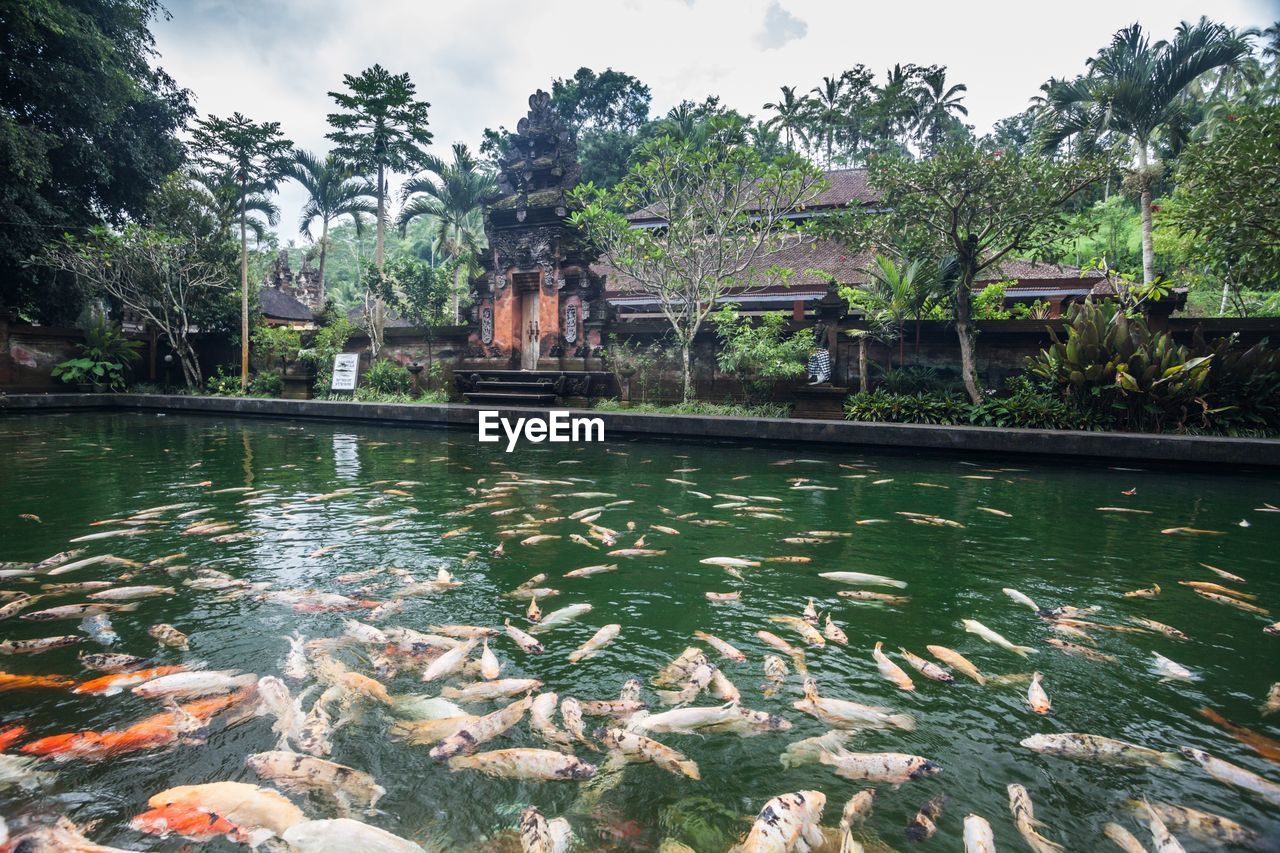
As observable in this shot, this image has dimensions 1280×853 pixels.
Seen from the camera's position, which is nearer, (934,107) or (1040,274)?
(1040,274)

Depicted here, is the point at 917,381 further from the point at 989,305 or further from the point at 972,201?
the point at 972,201

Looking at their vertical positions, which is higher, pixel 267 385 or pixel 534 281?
pixel 534 281

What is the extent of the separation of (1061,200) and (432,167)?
1692cm

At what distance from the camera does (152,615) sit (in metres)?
2.47

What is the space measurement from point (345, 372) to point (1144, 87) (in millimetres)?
21059

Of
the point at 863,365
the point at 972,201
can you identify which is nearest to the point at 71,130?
the point at 863,365

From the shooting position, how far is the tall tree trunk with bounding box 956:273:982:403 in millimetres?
9375

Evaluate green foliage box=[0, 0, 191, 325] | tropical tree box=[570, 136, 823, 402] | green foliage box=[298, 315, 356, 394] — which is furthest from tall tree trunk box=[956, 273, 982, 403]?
green foliage box=[0, 0, 191, 325]

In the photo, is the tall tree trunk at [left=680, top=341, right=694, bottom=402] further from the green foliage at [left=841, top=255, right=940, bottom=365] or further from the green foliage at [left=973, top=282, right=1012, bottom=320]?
the green foliage at [left=973, top=282, right=1012, bottom=320]

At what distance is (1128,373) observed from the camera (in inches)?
299

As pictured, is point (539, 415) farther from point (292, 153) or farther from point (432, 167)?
point (292, 153)

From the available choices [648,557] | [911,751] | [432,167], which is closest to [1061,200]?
[648,557]

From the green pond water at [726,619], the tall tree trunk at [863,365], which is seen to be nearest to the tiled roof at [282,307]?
the green pond water at [726,619]

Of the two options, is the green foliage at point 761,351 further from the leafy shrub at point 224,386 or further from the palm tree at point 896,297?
the leafy shrub at point 224,386
